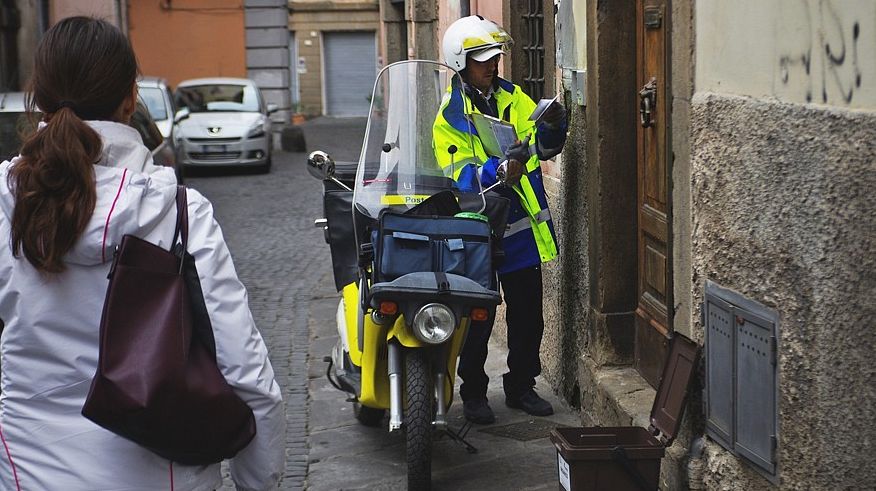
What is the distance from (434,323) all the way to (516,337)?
1.32 meters

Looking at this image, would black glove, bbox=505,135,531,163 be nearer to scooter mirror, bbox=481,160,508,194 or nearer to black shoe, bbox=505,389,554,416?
scooter mirror, bbox=481,160,508,194

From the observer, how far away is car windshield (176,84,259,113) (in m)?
21.6

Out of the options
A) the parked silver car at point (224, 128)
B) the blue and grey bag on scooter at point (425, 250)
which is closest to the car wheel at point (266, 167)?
the parked silver car at point (224, 128)

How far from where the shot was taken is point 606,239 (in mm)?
5758

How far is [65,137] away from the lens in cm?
245

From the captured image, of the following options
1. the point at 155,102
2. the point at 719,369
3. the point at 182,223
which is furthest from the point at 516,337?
the point at 155,102

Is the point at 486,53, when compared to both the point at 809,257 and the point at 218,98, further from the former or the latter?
the point at 218,98

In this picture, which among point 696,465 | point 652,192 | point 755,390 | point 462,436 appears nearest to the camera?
point 755,390

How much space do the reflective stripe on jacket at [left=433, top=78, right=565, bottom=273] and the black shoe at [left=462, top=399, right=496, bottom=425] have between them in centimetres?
65

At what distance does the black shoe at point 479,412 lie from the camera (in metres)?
6.01

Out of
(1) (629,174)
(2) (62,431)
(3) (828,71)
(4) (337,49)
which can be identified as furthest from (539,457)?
(4) (337,49)

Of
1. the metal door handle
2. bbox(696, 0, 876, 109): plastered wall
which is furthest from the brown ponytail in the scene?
the metal door handle

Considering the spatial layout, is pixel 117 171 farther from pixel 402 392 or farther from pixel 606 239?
pixel 606 239

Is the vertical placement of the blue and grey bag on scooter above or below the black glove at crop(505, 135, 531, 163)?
below
